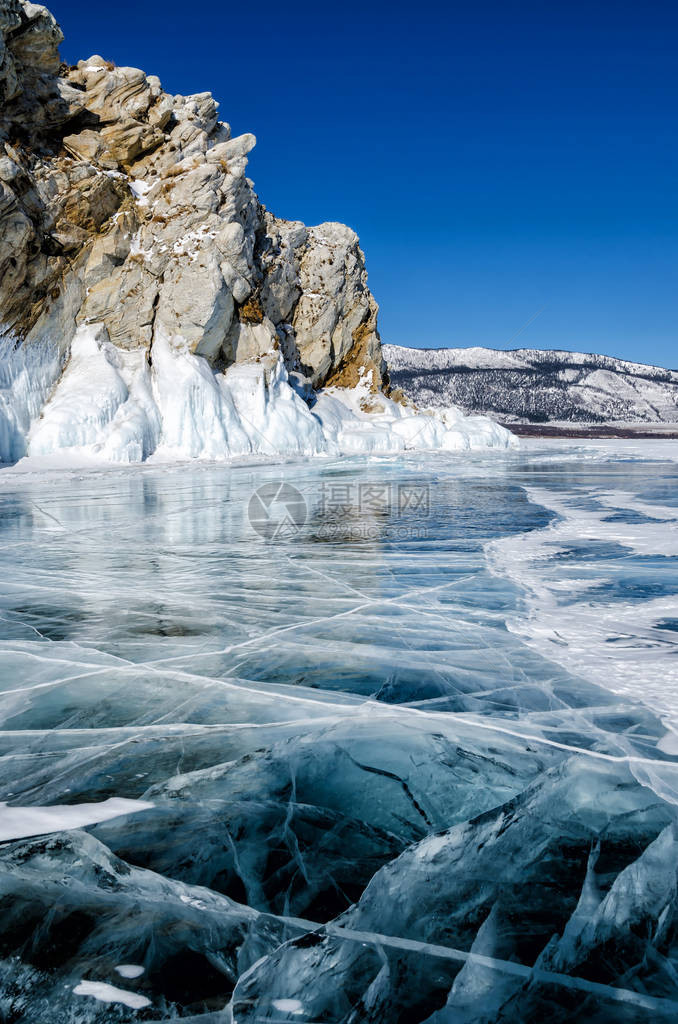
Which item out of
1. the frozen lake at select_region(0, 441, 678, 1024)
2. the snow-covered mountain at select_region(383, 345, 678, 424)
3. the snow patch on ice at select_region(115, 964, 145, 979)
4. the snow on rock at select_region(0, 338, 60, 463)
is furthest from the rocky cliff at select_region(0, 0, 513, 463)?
the snow-covered mountain at select_region(383, 345, 678, 424)

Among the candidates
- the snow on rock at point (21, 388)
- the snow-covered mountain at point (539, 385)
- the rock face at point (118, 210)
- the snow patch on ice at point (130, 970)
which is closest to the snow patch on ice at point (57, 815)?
the snow patch on ice at point (130, 970)

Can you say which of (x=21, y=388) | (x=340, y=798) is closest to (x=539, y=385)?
(x=21, y=388)

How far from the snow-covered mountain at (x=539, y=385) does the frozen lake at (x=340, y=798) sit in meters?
87.0

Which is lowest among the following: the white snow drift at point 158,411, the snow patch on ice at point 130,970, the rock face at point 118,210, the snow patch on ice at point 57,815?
the snow patch on ice at point 130,970

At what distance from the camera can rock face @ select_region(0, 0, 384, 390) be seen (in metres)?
20.5

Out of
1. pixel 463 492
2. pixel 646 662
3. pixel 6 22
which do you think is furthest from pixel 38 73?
pixel 646 662

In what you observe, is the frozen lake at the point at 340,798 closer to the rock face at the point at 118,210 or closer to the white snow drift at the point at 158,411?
the white snow drift at the point at 158,411

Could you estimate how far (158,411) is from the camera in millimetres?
22609

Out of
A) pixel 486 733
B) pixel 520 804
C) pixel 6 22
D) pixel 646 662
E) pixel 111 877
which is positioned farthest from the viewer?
pixel 6 22

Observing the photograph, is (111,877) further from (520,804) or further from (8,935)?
(520,804)

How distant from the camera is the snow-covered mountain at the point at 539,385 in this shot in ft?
315

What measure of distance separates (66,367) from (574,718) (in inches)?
885

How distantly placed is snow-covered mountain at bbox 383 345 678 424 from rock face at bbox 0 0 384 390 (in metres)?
65.0

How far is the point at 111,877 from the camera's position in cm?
167
